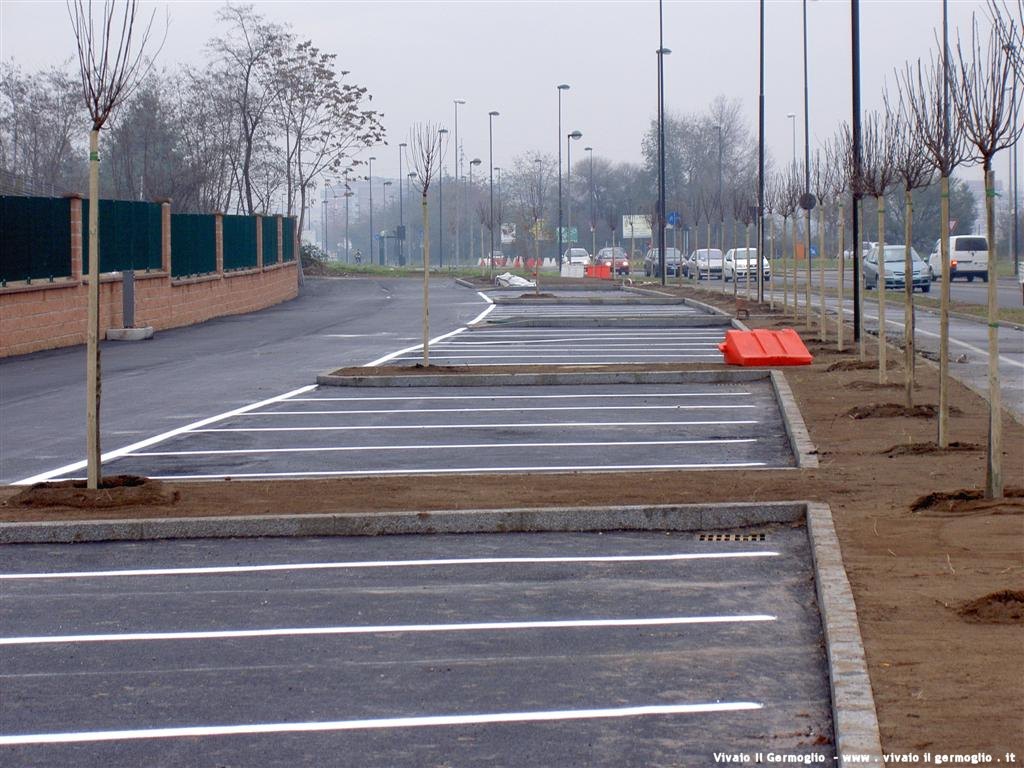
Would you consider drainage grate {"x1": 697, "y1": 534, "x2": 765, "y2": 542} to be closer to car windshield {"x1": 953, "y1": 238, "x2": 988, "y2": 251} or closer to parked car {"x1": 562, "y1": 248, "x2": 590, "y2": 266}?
car windshield {"x1": 953, "y1": 238, "x2": 988, "y2": 251}

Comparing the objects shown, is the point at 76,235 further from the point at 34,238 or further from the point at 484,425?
the point at 484,425

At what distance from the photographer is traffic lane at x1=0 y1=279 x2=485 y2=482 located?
14.6 meters

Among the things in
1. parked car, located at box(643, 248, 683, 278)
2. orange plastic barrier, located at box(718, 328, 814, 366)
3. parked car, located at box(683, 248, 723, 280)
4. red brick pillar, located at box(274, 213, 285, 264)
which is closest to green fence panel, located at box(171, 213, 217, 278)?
red brick pillar, located at box(274, 213, 285, 264)

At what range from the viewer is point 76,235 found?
1143 inches

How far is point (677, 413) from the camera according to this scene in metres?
15.5

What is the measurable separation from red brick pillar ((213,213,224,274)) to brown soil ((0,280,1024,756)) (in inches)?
1100

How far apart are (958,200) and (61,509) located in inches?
3505

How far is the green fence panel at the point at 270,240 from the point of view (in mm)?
47938

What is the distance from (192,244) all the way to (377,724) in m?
33.3

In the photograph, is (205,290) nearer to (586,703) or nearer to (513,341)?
(513,341)

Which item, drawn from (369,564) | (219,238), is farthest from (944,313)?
(219,238)

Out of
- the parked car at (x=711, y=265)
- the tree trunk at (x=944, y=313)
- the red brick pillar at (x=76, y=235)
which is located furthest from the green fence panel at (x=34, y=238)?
the parked car at (x=711, y=265)

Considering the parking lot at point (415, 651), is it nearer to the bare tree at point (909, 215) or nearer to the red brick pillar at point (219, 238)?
the bare tree at point (909, 215)

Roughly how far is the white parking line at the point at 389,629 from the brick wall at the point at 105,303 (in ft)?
63.6
